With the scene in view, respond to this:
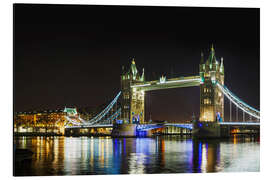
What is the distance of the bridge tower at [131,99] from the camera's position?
166 feet

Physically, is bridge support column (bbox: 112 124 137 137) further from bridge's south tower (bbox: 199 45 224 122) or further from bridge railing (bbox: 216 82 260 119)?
bridge railing (bbox: 216 82 260 119)

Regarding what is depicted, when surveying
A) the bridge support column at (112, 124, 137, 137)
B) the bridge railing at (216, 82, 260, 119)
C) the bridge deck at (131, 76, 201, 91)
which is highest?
the bridge deck at (131, 76, 201, 91)

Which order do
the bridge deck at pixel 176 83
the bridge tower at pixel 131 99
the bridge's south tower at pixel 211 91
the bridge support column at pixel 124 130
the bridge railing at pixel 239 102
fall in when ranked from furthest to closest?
the bridge tower at pixel 131 99
the bridge support column at pixel 124 130
the bridge deck at pixel 176 83
the bridge's south tower at pixel 211 91
the bridge railing at pixel 239 102

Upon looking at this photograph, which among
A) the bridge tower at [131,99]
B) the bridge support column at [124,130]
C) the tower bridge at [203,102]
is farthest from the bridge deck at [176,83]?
the bridge support column at [124,130]

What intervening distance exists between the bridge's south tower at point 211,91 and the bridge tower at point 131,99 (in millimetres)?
12170

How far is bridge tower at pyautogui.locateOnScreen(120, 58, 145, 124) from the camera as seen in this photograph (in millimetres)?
50688

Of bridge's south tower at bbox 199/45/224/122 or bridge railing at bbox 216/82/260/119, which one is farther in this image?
bridge's south tower at bbox 199/45/224/122

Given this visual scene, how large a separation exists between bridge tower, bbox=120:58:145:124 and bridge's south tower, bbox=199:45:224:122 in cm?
1217

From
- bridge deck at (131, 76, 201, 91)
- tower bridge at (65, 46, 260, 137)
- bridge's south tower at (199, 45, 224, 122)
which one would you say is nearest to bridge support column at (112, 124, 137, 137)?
tower bridge at (65, 46, 260, 137)

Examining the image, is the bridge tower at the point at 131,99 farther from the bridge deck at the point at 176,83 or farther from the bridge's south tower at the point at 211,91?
the bridge's south tower at the point at 211,91

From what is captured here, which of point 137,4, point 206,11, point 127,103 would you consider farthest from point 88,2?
point 127,103

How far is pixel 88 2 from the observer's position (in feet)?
45.3

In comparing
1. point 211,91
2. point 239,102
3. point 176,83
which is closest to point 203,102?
point 211,91
